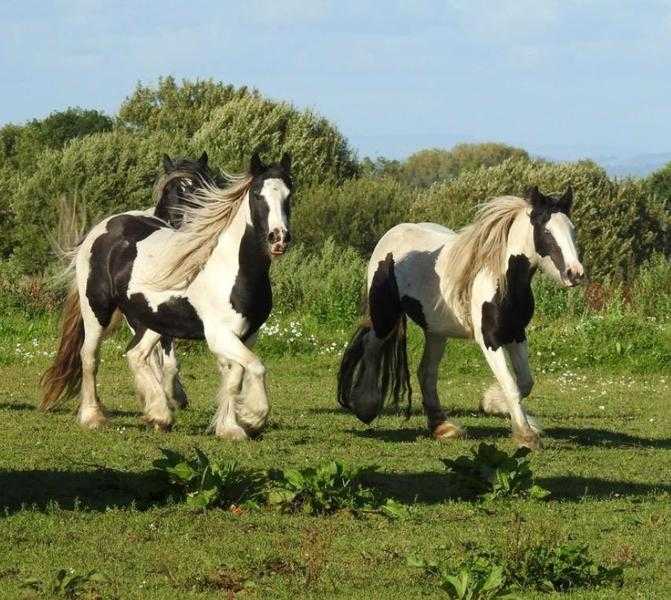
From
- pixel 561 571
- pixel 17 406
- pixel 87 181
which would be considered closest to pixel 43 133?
pixel 87 181

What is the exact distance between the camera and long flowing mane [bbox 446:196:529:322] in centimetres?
1214

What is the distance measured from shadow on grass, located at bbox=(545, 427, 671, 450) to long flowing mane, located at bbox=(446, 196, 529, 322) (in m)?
1.43

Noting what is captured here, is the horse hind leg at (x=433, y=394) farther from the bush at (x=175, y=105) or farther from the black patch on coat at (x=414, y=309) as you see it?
the bush at (x=175, y=105)

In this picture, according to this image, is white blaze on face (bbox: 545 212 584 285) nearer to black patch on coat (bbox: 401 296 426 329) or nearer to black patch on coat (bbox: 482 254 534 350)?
black patch on coat (bbox: 482 254 534 350)

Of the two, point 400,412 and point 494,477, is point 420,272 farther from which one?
point 494,477

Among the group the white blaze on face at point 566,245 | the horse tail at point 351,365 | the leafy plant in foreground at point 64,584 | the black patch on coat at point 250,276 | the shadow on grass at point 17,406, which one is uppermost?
the white blaze on face at point 566,245

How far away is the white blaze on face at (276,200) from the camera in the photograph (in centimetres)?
1148

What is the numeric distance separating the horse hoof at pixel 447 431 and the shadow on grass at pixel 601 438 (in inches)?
33.0

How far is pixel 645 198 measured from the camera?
4869cm

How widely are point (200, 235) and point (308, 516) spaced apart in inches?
156

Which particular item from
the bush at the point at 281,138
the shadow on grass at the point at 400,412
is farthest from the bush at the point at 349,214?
the shadow on grass at the point at 400,412

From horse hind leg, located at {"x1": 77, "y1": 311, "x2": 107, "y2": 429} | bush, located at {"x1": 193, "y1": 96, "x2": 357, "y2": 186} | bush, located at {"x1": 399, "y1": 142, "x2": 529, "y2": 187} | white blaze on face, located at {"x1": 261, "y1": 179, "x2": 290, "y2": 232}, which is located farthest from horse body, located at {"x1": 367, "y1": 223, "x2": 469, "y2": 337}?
bush, located at {"x1": 399, "y1": 142, "x2": 529, "y2": 187}

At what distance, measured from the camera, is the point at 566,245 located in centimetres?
1171

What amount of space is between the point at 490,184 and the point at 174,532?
3954cm
